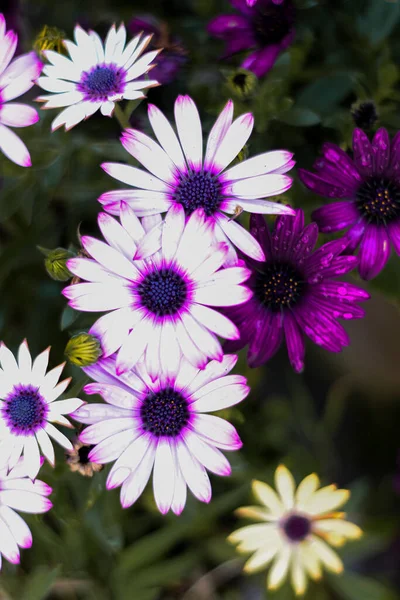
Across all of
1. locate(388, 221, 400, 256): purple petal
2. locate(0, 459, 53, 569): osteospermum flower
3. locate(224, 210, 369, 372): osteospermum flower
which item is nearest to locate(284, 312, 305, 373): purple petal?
locate(224, 210, 369, 372): osteospermum flower

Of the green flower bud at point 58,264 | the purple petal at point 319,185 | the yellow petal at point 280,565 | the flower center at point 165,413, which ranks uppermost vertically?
the purple petal at point 319,185

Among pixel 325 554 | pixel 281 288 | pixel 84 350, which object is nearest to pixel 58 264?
pixel 84 350

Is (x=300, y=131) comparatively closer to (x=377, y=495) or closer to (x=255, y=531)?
(x=255, y=531)

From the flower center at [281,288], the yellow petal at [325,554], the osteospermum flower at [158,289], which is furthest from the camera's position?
the yellow petal at [325,554]

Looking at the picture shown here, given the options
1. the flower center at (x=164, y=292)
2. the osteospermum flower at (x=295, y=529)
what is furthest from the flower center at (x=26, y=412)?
the osteospermum flower at (x=295, y=529)

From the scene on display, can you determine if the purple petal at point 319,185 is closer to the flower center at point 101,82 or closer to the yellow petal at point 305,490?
the flower center at point 101,82

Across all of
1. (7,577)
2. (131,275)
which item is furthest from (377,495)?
(131,275)

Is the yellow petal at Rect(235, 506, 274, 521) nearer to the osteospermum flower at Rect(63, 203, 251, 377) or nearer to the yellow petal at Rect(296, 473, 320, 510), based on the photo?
the yellow petal at Rect(296, 473, 320, 510)
